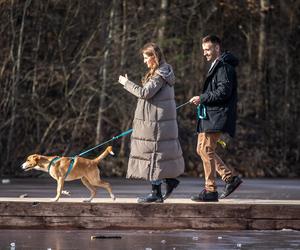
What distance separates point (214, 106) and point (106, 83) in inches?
546

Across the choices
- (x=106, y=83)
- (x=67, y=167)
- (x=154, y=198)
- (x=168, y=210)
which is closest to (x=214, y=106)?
(x=154, y=198)

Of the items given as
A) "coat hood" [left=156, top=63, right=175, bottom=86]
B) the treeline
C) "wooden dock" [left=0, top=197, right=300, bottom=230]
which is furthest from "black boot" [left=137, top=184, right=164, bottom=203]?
the treeline

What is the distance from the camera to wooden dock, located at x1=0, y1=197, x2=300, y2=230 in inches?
539

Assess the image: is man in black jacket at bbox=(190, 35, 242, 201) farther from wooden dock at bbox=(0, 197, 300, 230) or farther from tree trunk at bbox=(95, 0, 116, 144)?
tree trunk at bbox=(95, 0, 116, 144)

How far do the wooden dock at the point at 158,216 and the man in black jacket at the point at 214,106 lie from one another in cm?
60

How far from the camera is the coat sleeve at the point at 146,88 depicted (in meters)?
14.0

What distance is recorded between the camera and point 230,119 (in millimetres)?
14172

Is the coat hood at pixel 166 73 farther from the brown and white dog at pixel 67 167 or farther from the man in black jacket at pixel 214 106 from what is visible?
the brown and white dog at pixel 67 167

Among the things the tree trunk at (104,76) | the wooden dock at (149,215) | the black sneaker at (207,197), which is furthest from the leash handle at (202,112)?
the tree trunk at (104,76)

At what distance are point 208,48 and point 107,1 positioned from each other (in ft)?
47.3

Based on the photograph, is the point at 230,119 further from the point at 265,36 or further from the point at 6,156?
the point at 265,36

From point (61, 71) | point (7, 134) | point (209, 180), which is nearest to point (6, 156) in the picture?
point (7, 134)

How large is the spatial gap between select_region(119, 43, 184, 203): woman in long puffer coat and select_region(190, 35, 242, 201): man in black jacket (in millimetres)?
342

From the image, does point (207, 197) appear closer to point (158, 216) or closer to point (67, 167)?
point (158, 216)
